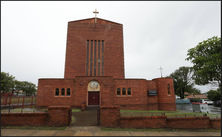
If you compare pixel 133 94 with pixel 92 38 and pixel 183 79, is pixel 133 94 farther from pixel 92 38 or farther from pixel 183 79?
pixel 183 79

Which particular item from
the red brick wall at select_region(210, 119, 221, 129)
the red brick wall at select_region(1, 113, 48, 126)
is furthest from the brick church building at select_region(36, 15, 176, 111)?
the red brick wall at select_region(210, 119, 221, 129)

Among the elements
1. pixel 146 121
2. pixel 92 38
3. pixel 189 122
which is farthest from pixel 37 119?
pixel 92 38

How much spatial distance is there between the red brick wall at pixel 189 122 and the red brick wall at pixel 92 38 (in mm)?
17565

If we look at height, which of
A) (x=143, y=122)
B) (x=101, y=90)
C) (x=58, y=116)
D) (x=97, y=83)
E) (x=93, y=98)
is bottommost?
(x=143, y=122)

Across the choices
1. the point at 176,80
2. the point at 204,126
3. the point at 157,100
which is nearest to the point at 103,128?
the point at 204,126

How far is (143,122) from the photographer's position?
9.05m

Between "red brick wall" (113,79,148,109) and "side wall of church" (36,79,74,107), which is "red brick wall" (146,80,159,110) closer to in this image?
"red brick wall" (113,79,148,109)

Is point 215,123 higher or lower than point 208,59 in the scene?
lower

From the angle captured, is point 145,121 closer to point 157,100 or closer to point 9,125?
point 9,125

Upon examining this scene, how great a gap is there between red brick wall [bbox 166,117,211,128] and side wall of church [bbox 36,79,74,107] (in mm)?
15331

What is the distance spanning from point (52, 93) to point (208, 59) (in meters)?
23.4

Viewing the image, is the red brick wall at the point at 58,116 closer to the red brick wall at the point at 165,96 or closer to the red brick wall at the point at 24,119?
the red brick wall at the point at 24,119

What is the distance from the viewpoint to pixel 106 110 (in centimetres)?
895

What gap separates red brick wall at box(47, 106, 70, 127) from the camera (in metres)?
8.76
